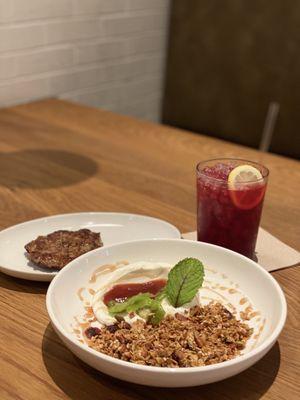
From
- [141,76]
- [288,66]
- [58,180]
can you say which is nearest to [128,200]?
[58,180]

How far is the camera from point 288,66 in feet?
8.00

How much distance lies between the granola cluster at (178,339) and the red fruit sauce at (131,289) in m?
0.08

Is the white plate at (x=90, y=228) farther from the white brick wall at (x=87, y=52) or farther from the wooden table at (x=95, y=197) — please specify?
the white brick wall at (x=87, y=52)

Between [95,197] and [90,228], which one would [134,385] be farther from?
[95,197]

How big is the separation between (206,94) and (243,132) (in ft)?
0.86

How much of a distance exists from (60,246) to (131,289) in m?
0.18

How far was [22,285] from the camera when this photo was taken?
3.13 ft

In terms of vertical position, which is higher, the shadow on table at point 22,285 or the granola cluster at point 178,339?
the granola cluster at point 178,339

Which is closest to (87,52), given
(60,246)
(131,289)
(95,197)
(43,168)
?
(43,168)

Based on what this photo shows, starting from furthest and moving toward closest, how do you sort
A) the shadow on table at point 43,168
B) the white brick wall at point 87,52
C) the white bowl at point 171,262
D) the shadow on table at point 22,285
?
the white brick wall at point 87,52
the shadow on table at point 43,168
the shadow on table at point 22,285
the white bowl at point 171,262

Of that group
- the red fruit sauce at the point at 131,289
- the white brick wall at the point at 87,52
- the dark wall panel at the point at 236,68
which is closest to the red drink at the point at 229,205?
the red fruit sauce at the point at 131,289

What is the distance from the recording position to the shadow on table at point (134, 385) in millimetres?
709

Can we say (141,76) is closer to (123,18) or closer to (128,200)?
(123,18)

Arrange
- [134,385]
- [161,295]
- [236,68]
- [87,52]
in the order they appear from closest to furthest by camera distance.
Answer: [134,385]
[161,295]
[87,52]
[236,68]
